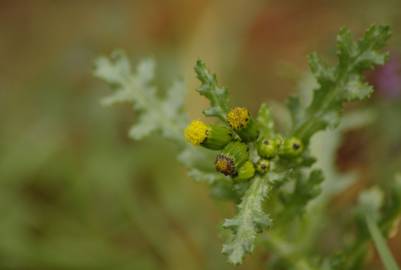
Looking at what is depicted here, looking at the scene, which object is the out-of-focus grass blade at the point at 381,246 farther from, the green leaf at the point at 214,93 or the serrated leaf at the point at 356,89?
the green leaf at the point at 214,93

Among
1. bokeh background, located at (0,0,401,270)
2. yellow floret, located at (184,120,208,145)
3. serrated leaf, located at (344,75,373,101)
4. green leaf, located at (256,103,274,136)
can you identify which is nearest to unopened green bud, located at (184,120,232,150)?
yellow floret, located at (184,120,208,145)

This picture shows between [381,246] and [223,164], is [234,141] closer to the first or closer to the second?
[223,164]

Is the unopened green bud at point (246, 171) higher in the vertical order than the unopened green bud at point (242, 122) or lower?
lower

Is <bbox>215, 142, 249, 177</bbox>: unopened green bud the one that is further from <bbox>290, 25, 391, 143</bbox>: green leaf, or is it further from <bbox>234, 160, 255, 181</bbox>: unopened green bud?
<bbox>290, 25, 391, 143</bbox>: green leaf

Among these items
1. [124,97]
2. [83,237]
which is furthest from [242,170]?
[83,237]

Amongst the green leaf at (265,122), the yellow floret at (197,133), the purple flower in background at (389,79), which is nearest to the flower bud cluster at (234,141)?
the yellow floret at (197,133)

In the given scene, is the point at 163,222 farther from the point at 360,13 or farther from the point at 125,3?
the point at 125,3
